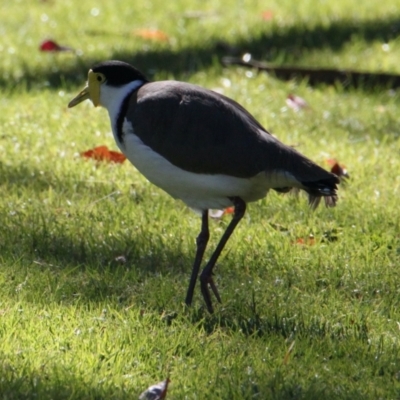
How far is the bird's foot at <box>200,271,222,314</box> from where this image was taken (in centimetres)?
419

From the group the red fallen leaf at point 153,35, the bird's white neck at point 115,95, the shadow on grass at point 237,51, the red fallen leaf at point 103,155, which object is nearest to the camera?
the bird's white neck at point 115,95

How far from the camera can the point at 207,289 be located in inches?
166

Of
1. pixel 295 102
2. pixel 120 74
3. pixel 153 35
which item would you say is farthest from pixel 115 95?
pixel 153 35

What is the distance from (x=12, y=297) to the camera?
13.6 ft

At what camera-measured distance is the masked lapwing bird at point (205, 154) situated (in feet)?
13.5

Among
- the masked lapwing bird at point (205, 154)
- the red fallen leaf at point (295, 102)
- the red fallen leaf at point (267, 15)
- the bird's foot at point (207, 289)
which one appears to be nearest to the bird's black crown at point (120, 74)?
the masked lapwing bird at point (205, 154)

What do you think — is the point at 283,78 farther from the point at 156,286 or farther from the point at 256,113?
the point at 156,286

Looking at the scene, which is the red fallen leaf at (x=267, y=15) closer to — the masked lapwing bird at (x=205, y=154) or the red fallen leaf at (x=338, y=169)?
the red fallen leaf at (x=338, y=169)

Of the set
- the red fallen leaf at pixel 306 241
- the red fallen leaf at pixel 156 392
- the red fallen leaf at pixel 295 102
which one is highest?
the red fallen leaf at pixel 156 392

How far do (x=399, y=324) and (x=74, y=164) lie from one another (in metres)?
2.50

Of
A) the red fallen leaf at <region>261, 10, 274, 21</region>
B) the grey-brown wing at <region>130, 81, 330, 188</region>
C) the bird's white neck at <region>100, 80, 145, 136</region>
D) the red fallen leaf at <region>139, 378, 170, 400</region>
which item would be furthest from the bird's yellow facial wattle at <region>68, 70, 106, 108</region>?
the red fallen leaf at <region>261, 10, 274, 21</region>

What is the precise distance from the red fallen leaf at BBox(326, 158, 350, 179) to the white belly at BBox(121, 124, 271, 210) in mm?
1496

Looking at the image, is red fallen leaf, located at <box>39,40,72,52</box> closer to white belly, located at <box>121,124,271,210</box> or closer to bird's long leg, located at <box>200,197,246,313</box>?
white belly, located at <box>121,124,271,210</box>

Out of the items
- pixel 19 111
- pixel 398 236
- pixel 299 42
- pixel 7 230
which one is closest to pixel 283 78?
pixel 299 42
